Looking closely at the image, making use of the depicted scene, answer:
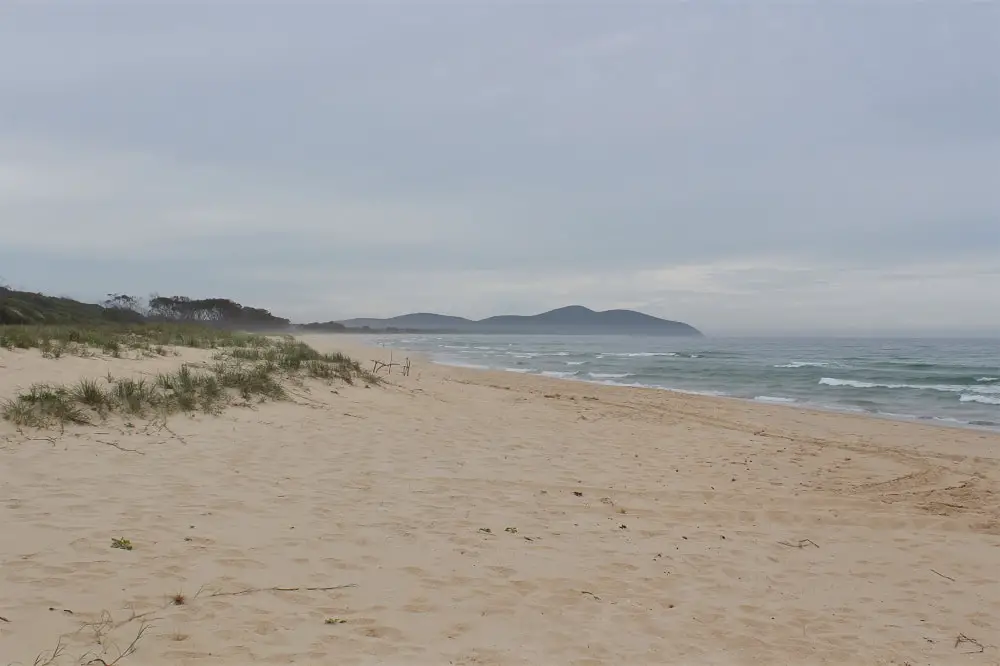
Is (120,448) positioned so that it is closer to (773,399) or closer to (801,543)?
(801,543)

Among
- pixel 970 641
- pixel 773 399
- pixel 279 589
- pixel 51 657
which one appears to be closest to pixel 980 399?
pixel 773 399

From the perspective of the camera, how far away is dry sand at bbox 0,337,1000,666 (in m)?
3.43

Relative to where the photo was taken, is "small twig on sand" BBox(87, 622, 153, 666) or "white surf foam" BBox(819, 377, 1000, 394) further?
"white surf foam" BBox(819, 377, 1000, 394)

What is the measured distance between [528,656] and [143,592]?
2.32 metres

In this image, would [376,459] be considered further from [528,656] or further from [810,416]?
[810,416]

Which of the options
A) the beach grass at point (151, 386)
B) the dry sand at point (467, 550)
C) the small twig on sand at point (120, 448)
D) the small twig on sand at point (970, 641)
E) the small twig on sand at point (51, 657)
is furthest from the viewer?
the beach grass at point (151, 386)

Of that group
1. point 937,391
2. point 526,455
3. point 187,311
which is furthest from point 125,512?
point 187,311

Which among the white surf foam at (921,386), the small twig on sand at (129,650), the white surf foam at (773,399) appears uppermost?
the small twig on sand at (129,650)

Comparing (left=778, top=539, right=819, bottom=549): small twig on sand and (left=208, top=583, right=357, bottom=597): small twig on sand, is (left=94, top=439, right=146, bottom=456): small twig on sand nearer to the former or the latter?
(left=208, top=583, right=357, bottom=597): small twig on sand

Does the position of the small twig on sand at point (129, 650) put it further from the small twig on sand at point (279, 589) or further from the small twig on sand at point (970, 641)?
the small twig on sand at point (970, 641)

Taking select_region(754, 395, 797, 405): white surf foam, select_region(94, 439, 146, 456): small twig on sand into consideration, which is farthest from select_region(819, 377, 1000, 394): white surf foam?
select_region(94, 439, 146, 456): small twig on sand

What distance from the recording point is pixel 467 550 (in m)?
4.80

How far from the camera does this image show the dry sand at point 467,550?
135 inches

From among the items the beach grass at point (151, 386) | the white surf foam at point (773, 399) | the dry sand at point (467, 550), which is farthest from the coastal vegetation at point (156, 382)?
the white surf foam at point (773, 399)
